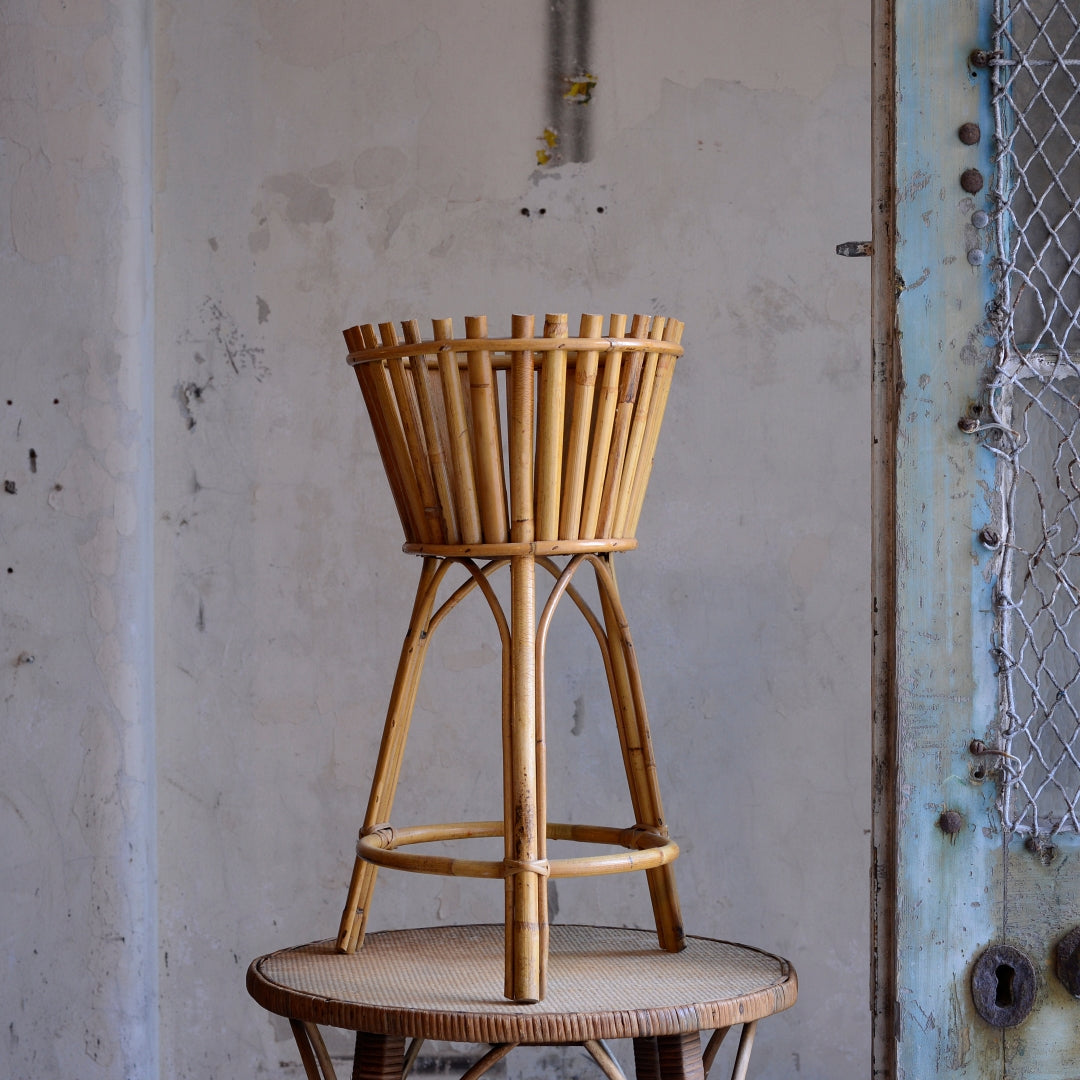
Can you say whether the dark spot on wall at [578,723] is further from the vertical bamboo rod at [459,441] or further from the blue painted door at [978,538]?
the vertical bamboo rod at [459,441]

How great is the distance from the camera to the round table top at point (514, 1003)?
126 cm

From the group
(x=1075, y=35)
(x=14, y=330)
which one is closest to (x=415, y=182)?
(x=14, y=330)

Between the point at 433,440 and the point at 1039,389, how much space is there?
0.94 m

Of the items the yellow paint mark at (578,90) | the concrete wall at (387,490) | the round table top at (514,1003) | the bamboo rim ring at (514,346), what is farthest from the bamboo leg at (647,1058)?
the yellow paint mark at (578,90)

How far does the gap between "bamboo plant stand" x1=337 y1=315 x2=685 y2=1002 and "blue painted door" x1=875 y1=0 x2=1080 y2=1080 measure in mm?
453

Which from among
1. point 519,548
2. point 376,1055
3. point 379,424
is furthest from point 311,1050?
point 379,424

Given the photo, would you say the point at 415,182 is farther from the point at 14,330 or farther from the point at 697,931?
the point at 697,931

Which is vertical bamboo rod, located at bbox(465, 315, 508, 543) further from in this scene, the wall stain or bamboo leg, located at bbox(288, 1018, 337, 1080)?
the wall stain

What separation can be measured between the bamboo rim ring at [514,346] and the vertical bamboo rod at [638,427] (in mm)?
15

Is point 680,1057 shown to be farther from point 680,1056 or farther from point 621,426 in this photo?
point 621,426

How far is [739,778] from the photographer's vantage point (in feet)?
8.79

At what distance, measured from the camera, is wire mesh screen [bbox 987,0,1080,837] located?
5.98ft

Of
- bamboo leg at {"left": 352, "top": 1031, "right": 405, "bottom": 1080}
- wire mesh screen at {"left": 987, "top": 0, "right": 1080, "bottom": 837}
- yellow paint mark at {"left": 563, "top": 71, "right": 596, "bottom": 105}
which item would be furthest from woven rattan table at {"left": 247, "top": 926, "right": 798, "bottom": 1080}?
yellow paint mark at {"left": 563, "top": 71, "right": 596, "bottom": 105}

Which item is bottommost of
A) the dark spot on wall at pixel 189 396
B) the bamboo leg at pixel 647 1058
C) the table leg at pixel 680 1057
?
the bamboo leg at pixel 647 1058
